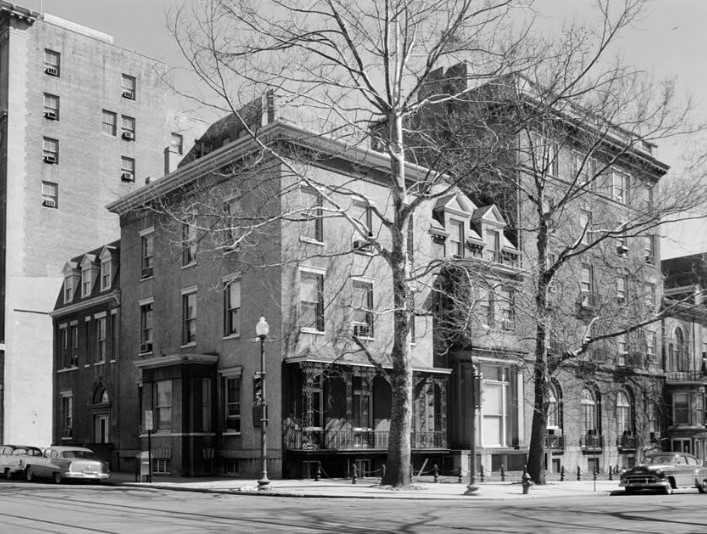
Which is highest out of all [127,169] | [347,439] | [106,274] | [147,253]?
[127,169]

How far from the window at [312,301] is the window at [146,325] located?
10.0 meters

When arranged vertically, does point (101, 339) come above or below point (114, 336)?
below

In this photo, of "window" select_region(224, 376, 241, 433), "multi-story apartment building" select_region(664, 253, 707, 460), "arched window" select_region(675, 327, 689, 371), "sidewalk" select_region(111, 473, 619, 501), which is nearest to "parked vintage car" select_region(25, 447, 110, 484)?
"sidewalk" select_region(111, 473, 619, 501)

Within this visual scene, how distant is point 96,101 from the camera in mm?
58531

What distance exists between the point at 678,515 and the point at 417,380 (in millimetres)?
20336

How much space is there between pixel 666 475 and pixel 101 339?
29.0 meters

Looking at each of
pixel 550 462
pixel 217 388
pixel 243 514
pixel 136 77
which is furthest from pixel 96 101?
pixel 243 514

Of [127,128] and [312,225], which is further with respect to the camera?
[127,128]

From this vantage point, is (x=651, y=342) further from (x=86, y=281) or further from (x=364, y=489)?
(x=86, y=281)

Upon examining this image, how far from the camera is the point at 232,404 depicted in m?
37.3

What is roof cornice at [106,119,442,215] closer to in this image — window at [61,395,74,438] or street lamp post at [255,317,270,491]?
street lamp post at [255,317,270,491]

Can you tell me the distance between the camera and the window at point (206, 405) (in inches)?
1480

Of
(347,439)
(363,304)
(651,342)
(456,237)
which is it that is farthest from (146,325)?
(651,342)

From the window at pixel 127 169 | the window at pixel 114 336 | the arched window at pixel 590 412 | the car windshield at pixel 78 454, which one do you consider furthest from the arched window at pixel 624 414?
the window at pixel 127 169
